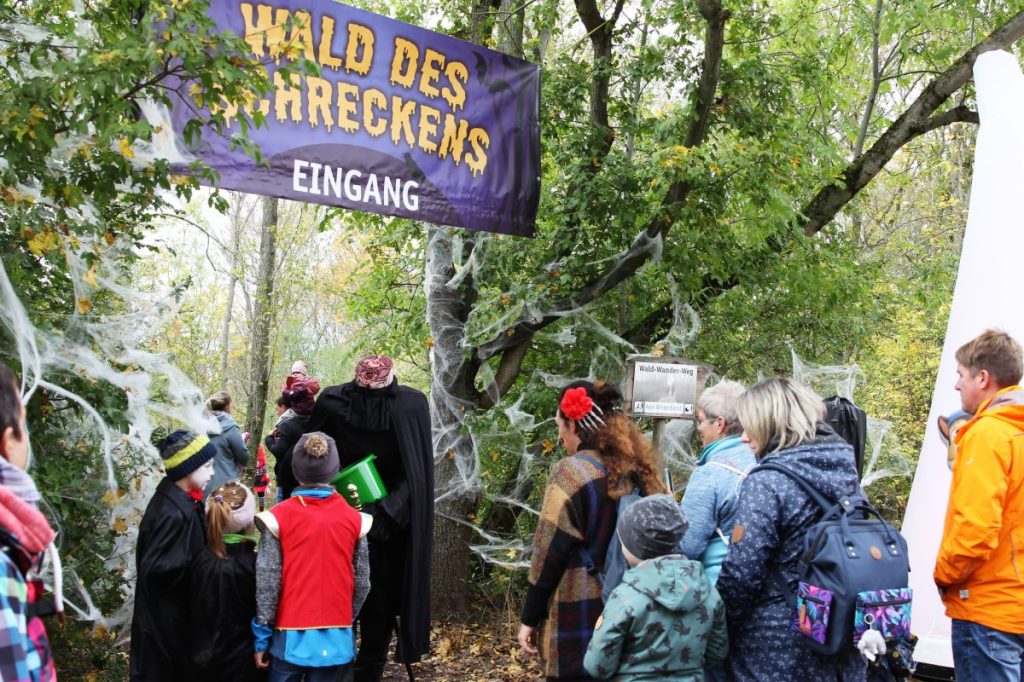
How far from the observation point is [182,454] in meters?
3.65

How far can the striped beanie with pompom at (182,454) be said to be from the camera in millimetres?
3654

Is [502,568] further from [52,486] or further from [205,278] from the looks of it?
[205,278]

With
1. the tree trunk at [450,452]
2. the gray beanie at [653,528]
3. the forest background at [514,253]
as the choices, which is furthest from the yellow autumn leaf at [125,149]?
the tree trunk at [450,452]

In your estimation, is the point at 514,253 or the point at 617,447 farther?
the point at 514,253

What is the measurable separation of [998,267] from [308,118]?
4.73 metres

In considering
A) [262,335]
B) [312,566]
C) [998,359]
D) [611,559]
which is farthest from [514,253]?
[262,335]

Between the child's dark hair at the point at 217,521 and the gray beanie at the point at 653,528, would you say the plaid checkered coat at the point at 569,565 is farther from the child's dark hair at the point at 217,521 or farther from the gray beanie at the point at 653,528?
the child's dark hair at the point at 217,521

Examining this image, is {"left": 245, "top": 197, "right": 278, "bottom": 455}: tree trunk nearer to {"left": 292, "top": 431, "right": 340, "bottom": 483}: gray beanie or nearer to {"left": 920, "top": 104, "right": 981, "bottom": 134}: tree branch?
{"left": 292, "top": 431, "right": 340, "bottom": 483}: gray beanie

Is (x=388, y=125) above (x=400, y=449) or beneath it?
above

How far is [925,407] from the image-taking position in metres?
11.3

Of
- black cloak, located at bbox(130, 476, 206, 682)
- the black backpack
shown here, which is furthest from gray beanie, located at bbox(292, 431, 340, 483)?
the black backpack

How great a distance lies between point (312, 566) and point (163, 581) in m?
0.61

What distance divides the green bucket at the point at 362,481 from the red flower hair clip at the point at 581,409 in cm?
129

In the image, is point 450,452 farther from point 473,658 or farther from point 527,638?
point 527,638
